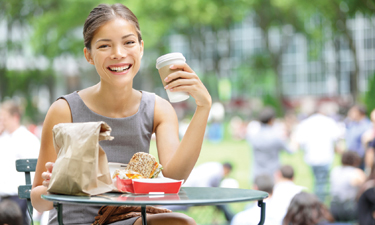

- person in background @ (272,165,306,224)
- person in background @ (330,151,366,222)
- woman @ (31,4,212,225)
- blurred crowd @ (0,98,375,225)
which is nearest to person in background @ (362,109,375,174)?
blurred crowd @ (0,98,375,225)

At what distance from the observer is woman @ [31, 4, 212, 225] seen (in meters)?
1.82

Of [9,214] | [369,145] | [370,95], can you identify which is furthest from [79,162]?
[370,95]

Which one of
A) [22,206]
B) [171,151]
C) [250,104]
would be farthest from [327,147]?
[250,104]

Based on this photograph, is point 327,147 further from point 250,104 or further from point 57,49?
point 250,104

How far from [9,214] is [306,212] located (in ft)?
8.78

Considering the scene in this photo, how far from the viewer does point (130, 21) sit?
6.25 ft

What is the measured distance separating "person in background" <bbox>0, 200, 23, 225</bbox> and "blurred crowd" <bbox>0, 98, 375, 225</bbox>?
0.01 meters

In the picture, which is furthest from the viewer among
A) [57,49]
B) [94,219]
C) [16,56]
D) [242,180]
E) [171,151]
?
[16,56]

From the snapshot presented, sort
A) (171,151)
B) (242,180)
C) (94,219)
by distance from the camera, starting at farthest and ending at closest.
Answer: (242,180) < (171,151) < (94,219)

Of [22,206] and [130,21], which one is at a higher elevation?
[130,21]

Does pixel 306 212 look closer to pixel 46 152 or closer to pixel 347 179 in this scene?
pixel 347 179

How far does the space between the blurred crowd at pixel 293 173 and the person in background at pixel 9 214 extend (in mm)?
11

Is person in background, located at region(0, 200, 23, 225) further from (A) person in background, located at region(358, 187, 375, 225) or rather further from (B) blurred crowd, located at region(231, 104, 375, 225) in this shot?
(A) person in background, located at region(358, 187, 375, 225)

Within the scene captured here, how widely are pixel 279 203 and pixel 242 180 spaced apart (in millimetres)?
5995
